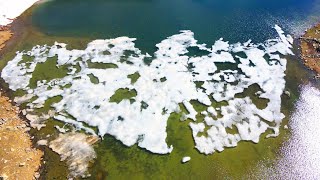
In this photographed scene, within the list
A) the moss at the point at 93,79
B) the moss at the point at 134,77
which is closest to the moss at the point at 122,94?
the moss at the point at 134,77

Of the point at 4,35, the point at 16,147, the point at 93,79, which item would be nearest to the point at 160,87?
the point at 93,79

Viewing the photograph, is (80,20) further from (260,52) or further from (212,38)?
(260,52)

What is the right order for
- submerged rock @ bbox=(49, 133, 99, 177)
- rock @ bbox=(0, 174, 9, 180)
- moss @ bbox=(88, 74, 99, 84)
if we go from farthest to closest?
moss @ bbox=(88, 74, 99, 84)
submerged rock @ bbox=(49, 133, 99, 177)
rock @ bbox=(0, 174, 9, 180)

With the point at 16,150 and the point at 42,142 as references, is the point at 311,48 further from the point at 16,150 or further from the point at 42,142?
the point at 16,150

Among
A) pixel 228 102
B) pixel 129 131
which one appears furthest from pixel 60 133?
pixel 228 102

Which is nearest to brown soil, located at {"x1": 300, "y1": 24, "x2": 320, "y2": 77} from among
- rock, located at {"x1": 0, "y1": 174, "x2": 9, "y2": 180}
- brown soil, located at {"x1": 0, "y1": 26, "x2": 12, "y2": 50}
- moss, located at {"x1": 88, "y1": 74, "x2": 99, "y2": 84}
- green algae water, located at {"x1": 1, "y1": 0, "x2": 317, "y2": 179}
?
green algae water, located at {"x1": 1, "y1": 0, "x2": 317, "y2": 179}

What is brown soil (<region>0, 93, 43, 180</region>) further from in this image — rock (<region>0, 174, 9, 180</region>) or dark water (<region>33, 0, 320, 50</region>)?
dark water (<region>33, 0, 320, 50</region>)

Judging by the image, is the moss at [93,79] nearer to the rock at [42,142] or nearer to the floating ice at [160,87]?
the floating ice at [160,87]
